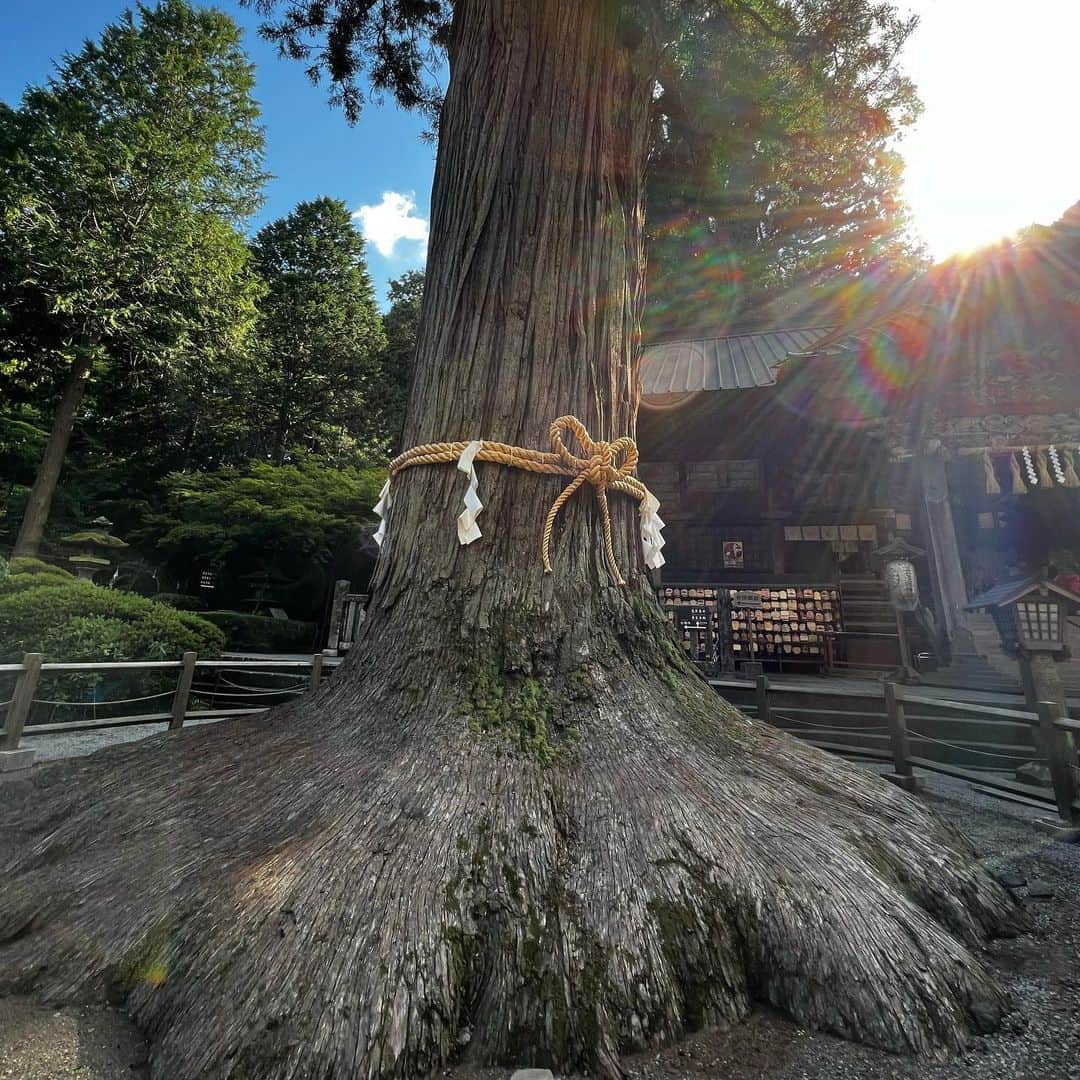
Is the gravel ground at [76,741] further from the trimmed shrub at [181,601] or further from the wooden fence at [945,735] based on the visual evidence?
the trimmed shrub at [181,601]

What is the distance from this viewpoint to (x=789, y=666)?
837 centimetres

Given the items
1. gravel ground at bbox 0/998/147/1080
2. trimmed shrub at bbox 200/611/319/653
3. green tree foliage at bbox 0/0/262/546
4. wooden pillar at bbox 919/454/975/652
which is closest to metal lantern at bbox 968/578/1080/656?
wooden pillar at bbox 919/454/975/652

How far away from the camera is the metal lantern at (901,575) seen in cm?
736

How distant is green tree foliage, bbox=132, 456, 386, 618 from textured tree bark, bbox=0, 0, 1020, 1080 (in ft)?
39.9

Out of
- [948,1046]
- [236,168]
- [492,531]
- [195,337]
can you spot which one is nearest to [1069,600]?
[948,1046]

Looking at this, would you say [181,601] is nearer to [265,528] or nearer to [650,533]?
[265,528]

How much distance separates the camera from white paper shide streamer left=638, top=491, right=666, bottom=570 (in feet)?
7.41

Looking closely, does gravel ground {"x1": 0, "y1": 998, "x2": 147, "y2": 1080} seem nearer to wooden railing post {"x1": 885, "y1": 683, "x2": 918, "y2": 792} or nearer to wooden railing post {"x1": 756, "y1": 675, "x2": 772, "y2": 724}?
wooden railing post {"x1": 885, "y1": 683, "x2": 918, "y2": 792}

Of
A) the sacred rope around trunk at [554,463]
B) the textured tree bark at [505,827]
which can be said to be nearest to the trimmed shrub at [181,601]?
the textured tree bark at [505,827]

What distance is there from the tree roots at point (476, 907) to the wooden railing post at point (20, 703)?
3756mm

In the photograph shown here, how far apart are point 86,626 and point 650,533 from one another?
25.4 feet

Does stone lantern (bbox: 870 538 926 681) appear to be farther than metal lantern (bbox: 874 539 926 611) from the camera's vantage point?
No

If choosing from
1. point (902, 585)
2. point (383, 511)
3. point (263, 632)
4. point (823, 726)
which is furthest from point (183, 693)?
A: point (902, 585)

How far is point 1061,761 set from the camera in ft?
10.2
